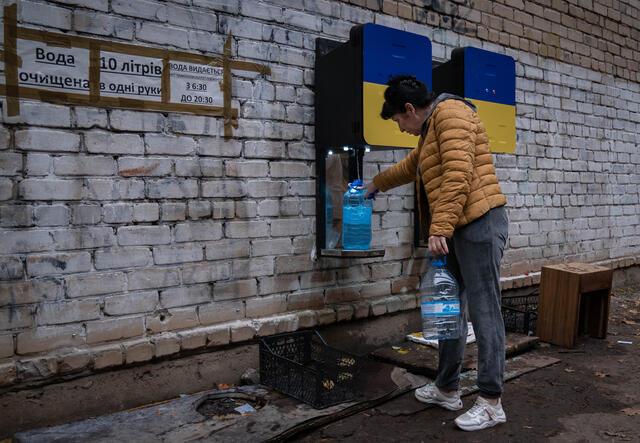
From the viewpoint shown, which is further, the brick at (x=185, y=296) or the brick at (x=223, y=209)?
the brick at (x=223, y=209)

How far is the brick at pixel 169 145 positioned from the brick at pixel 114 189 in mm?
223

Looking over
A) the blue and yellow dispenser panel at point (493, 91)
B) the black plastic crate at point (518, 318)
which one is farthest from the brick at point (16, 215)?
the black plastic crate at point (518, 318)

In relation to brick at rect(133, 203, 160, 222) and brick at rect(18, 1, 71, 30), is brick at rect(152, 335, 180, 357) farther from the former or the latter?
brick at rect(18, 1, 71, 30)

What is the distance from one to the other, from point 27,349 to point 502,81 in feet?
13.3

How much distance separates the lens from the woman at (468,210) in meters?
2.68

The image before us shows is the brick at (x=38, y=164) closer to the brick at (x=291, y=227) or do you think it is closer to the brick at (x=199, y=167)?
the brick at (x=199, y=167)

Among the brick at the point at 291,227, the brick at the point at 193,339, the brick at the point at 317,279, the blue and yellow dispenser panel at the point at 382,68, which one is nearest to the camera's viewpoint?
the brick at the point at 193,339

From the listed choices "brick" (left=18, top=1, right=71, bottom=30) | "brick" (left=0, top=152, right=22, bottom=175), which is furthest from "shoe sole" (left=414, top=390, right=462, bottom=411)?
"brick" (left=18, top=1, right=71, bottom=30)

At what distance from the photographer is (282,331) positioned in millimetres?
3668

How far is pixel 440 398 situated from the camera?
3.12 m

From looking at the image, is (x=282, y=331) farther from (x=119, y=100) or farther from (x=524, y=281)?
(x=524, y=281)

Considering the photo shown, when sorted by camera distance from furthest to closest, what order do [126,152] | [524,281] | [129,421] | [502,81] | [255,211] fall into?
[524,281]
[502,81]
[255,211]
[126,152]
[129,421]

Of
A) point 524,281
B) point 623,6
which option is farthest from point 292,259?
point 623,6

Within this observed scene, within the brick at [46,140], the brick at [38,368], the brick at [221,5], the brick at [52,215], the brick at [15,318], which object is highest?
the brick at [221,5]
